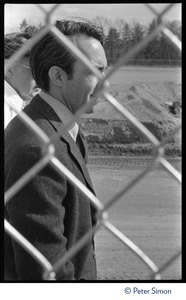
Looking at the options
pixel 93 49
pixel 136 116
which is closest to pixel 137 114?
pixel 136 116

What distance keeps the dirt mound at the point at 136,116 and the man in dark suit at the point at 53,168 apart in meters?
7.16

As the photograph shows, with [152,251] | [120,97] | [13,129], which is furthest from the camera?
[120,97]

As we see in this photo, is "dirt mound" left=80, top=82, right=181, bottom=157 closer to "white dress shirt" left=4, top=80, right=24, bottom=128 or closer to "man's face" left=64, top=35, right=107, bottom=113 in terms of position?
"white dress shirt" left=4, top=80, right=24, bottom=128

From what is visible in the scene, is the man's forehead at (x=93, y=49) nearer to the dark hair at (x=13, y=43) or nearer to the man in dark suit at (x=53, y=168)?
the man in dark suit at (x=53, y=168)

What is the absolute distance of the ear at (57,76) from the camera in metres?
1.67

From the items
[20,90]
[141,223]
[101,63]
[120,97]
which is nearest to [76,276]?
[101,63]

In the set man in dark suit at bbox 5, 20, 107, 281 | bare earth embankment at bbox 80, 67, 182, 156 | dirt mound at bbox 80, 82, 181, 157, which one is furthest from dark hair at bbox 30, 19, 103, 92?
dirt mound at bbox 80, 82, 181, 157

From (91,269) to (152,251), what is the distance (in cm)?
350

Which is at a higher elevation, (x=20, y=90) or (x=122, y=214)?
(x=20, y=90)

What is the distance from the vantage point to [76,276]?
1617mm

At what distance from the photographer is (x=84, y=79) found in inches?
64.6

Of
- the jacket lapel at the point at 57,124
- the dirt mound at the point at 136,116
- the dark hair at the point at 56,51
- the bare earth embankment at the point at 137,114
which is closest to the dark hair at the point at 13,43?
the dark hair at the point at 56,51
